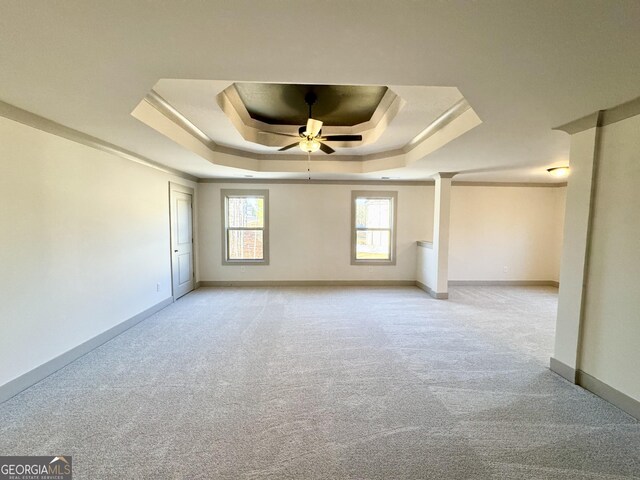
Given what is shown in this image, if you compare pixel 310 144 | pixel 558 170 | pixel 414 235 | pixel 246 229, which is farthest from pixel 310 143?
pixel 558 170

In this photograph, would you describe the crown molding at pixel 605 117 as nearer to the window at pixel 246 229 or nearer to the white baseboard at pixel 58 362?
the window at pixel 246 229

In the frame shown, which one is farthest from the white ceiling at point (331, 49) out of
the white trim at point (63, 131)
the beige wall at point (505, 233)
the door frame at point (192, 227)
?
the beige wall at point (505, 233)

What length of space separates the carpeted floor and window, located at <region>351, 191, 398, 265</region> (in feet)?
9.05

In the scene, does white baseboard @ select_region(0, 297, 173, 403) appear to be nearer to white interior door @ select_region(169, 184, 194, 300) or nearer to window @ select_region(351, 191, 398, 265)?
white interior door @ select_region(169, 184, 194, 300)

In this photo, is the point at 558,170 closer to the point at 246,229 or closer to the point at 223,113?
the point at 223,113

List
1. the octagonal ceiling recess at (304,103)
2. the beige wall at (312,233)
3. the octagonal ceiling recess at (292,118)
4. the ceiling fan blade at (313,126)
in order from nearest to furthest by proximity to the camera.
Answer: the octagonal ceiling recess at (292,118), the octagonal ceiling recess at (304,103), the ceiling fan blade at (313,126), the beige wall at (312,233)

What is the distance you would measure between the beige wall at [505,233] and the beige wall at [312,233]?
86cm

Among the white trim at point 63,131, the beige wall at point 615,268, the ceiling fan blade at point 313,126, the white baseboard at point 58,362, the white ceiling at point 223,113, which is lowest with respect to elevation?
the white baseboard at point 58,362

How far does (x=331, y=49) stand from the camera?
1546 millimetres

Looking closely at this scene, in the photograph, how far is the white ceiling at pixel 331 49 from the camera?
125cm

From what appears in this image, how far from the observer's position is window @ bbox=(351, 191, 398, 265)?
21.0 feet

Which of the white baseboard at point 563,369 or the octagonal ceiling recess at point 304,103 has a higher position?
the octagonal ceiling recess at point 304,103

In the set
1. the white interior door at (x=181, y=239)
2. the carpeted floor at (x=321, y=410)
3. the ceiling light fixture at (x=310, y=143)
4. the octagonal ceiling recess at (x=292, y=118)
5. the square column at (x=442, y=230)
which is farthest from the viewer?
the square column at (x=442, y=230)

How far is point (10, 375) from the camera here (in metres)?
2.28
